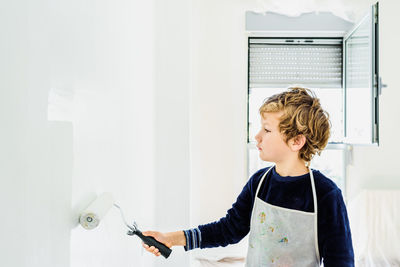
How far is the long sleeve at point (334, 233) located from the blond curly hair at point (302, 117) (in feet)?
0.53

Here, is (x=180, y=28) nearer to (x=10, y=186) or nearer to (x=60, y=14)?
(x=60, y=14)

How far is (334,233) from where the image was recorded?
830 millimetres

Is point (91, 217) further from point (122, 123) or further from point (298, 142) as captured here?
point (298, 142)

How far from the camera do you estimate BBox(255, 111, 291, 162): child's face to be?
36.5 inches

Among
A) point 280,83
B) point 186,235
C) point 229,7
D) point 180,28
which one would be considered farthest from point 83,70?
point 280,83

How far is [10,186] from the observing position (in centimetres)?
31

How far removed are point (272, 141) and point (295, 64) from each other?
4.91 ft

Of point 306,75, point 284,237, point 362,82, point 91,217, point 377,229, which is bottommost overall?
point 377,229

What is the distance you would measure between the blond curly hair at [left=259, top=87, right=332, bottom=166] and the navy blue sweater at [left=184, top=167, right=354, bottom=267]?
4.1 inches

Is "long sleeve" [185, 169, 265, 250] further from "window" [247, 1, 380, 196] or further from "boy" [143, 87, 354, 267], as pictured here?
"window" [247, 1, 380, 196]

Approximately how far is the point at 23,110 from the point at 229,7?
1939mm

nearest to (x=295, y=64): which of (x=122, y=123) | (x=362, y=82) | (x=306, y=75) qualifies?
(x=306, y=75)

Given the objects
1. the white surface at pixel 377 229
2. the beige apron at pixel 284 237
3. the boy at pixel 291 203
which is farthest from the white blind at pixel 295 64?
the beige apron at pixel 284 237

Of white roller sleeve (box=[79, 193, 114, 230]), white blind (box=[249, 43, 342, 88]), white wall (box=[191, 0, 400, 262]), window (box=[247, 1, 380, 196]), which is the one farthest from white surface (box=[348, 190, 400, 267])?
white roller sleeve (box=[79, 193, 114, 230])
